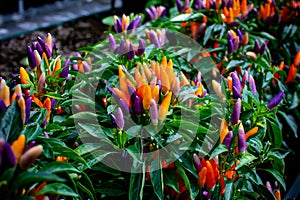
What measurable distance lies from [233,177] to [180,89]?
38cm

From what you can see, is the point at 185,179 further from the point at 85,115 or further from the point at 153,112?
the point at 85,115

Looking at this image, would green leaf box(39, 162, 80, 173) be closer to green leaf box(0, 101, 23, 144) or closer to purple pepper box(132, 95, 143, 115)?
green leaf box(0, 101, 23, 144)

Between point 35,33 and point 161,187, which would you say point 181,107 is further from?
point 35,33

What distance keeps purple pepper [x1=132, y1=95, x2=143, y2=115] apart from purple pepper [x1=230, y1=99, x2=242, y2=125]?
0.32 meters

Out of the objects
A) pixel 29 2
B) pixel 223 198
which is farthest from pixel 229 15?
pixel 29 2

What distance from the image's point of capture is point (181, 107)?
1478 mm

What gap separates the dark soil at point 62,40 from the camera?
462 cm

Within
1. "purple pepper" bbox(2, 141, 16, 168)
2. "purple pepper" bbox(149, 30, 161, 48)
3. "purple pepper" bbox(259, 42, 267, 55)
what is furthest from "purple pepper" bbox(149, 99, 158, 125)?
"purple pepper" bbox(259, 42, 267, 55)

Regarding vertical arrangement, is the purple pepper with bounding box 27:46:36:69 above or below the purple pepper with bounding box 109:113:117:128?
A: above

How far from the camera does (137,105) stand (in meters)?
1.35

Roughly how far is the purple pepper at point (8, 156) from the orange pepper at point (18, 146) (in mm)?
28

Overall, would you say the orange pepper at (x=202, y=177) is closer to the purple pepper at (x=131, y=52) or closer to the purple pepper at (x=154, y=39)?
the purple pepper at (x=131, y=52)

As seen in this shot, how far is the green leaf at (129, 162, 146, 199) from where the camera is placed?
1370mm

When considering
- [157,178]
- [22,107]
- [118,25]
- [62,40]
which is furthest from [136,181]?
[62,40]
